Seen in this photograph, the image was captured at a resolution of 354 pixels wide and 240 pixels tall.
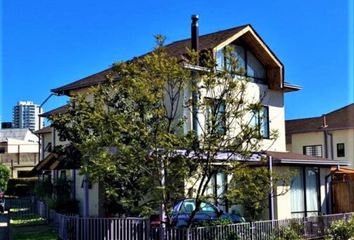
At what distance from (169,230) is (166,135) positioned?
2610 millimetres

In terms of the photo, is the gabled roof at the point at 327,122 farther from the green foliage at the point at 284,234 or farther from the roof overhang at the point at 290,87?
the green foliage at the point at 284,234

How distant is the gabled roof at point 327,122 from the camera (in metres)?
39.9

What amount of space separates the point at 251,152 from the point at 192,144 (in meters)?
1.67

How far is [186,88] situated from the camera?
1568 cm

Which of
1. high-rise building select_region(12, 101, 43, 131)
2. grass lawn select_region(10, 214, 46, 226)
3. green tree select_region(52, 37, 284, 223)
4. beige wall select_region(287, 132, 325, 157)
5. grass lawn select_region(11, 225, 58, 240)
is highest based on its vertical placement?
high-rise building select_region(12, 101, 43, 131)

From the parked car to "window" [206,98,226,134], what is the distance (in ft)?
7.10

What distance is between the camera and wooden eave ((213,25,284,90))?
26.2 m

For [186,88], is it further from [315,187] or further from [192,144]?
[315,187]

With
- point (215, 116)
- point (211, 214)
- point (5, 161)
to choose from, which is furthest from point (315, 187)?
point (5, 161)

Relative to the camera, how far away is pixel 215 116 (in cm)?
1478

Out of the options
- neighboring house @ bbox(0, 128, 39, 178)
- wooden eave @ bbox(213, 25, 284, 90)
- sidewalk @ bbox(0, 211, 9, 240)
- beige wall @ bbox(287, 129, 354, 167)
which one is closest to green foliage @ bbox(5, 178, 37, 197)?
neighboring house @ bbox(0, 128, 39, 178)

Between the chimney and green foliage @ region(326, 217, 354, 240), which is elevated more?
the chimney

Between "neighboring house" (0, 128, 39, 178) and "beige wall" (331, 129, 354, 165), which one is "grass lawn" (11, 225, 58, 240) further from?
"neighboring house" (0, 128, 39, 178)

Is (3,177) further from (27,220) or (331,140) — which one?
(331,140)
